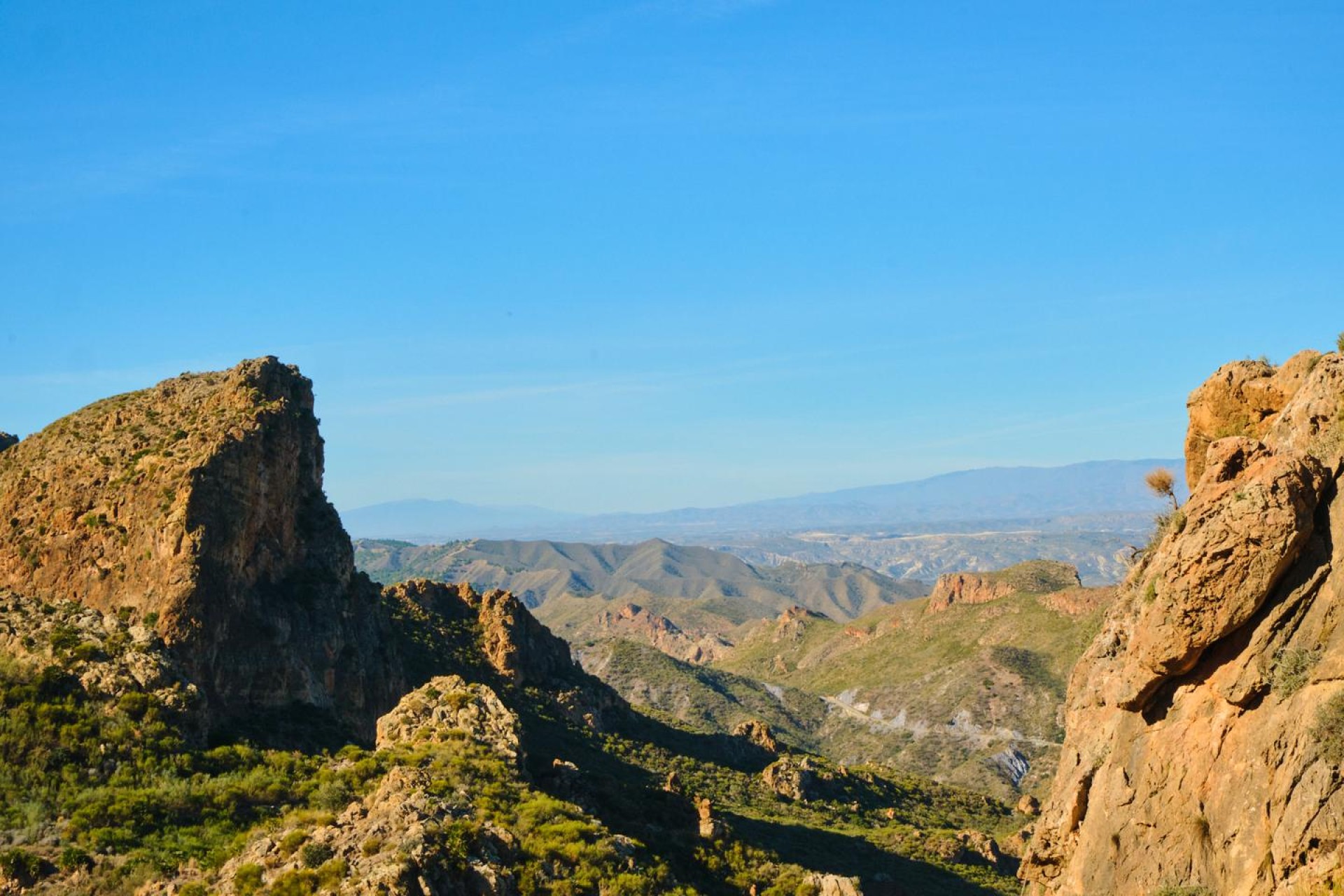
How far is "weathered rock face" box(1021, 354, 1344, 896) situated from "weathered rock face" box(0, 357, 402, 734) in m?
33.2

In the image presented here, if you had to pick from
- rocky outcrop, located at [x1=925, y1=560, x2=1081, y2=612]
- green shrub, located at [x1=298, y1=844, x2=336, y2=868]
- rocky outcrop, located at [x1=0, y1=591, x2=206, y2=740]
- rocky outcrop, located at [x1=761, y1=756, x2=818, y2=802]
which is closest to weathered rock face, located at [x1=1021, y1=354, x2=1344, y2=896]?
green shrub, located at [x1=298, y1=844, x2=336, y2=868]

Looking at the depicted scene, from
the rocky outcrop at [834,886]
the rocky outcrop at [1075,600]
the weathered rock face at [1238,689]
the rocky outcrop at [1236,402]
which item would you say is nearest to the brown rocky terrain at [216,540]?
the rocky outcrop at [834,886]

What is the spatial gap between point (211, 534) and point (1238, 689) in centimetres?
3789

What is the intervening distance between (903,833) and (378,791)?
129 ft

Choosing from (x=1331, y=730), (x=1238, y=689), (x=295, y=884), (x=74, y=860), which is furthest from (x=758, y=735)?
(x=1331, y=730)

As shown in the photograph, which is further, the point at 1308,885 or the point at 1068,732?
the point at 1068,732

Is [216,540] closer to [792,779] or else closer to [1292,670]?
[1292,670]

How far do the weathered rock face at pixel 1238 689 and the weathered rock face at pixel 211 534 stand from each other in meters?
33.2

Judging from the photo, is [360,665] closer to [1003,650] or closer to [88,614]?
[88,614]

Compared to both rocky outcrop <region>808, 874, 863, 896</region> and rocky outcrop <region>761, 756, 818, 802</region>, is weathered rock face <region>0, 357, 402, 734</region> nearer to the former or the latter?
rocky outcrop <region>808, 874, 863, 896</region>

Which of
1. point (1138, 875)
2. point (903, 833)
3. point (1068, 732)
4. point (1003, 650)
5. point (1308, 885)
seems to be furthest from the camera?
point (1003, 650)

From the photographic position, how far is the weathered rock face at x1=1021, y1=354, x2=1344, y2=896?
15789 mm

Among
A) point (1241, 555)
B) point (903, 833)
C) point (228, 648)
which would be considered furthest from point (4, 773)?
point (903, 833)

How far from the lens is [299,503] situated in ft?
172
